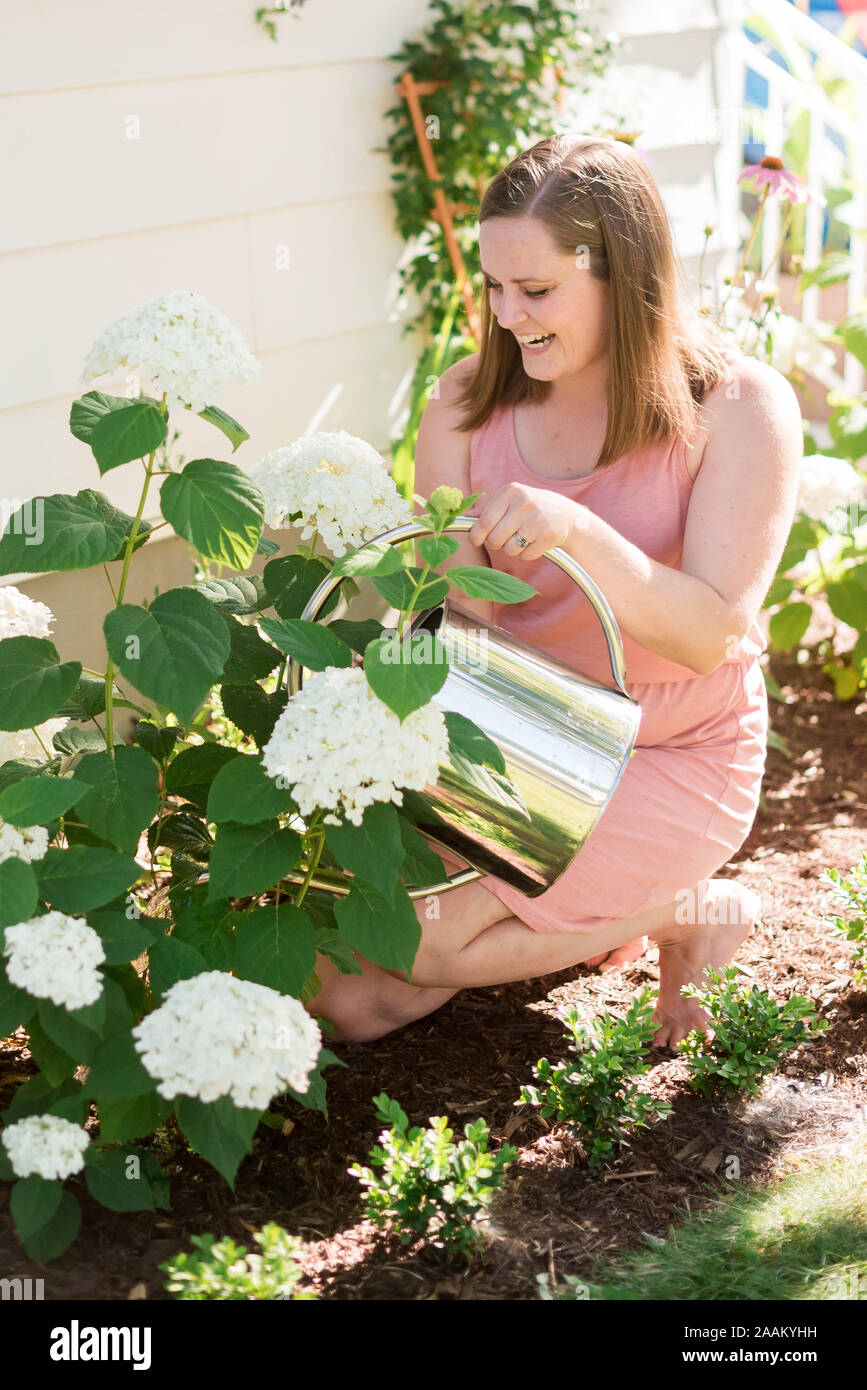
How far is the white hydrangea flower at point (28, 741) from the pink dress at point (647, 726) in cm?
65

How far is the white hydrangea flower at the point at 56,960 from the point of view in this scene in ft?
4.44

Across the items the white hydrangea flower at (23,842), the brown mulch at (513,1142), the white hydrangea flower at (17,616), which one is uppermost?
the white hydrangea flower at (17,616)

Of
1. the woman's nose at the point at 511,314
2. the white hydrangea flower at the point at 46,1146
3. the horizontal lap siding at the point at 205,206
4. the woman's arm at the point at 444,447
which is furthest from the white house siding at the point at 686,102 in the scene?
the white hydrangea flower at the point at 46,1146

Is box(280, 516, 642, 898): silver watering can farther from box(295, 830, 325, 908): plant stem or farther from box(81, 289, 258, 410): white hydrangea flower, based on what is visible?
box(81, 289, 258, 410): white hydrangea flower

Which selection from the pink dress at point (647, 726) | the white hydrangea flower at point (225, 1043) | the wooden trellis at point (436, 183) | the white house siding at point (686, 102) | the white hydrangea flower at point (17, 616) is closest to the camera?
the white hydrangea flower at point (225, 1043)

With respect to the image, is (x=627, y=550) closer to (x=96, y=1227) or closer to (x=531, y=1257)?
(x=531, y=1257)

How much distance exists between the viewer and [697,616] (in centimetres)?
184

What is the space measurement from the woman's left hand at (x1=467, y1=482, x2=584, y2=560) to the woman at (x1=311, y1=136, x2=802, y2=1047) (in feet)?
0.62

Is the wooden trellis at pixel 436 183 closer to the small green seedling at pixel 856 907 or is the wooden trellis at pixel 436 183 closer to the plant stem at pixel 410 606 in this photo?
the small green seedling at pixel 856 907

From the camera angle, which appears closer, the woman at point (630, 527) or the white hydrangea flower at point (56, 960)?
the white hydrangea flower at point (56, 960)

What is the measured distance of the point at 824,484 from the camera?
2834 millimetres

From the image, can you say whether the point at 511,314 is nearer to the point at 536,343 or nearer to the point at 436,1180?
the point at 536,343

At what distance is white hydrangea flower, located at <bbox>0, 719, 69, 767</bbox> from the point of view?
1715 millimetres

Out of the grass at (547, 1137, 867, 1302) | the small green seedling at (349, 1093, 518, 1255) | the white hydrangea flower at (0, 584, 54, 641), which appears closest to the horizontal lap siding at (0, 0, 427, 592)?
the white hydrangea flower at (0, 584, 54, 641)
